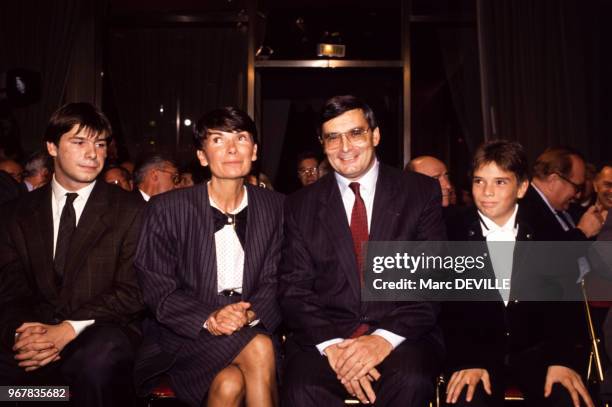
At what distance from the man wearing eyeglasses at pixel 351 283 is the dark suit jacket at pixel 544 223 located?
552mm

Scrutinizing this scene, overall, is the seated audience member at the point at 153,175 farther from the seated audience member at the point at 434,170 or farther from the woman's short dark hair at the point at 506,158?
the woman's short dark hair at the point at 506,158

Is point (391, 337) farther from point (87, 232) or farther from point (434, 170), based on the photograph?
point (434, 170)

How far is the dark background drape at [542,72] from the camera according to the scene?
620 centimetres

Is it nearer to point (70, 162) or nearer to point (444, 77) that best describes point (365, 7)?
point (444, 77)

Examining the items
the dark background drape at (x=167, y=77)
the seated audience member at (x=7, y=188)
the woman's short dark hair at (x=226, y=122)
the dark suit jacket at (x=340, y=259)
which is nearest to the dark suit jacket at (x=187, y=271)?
the dark suit jacket at (x=340, y=259)

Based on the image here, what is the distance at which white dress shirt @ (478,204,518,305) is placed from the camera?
9.97 feet

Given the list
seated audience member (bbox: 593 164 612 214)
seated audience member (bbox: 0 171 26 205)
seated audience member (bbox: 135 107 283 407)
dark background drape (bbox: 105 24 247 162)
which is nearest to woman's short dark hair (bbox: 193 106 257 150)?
seated audience member (bbox: 135 107 283 407)

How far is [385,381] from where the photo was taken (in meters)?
2.64

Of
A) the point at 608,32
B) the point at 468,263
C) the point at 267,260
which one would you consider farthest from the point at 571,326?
the point at 608,32

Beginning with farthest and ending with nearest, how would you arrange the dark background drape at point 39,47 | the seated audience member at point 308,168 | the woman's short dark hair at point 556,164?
the dark background drape at point 39,47, the seated audience member at point 308,168, the woman's short dark hair at point 556,164

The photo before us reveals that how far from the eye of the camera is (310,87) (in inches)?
323

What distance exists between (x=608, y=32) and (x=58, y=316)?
5.84m

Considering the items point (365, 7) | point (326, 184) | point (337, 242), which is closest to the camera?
point (337, 242)

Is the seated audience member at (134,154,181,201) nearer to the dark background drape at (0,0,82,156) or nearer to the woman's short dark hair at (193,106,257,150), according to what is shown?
the woman's short dark hair at (193,106,257,150)
